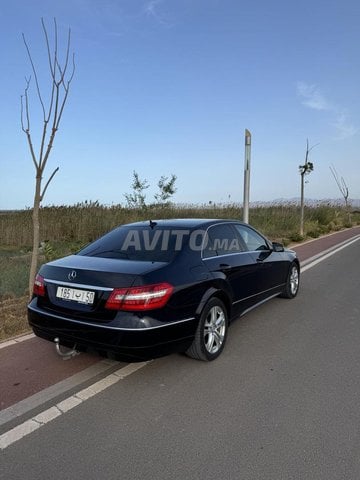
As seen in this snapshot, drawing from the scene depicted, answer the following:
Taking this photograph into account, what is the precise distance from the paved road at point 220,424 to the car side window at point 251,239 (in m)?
1.39

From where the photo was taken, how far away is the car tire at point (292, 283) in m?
6.72

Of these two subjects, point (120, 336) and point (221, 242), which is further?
point (221, 242)

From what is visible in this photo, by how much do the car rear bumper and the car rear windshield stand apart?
2.32 ft

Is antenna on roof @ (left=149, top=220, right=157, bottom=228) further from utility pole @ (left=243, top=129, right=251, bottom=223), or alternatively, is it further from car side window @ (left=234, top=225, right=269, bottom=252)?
utility pole @ (left=243, top=129, right=251, bottom=223)

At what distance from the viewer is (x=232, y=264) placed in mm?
4582

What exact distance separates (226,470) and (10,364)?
8.19 ft

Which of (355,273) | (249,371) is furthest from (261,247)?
(355,273)

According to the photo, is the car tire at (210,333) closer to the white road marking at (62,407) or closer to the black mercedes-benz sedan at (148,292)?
the black mercedes-benz sedan at (148,292)

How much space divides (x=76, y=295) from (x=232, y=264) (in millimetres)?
1889

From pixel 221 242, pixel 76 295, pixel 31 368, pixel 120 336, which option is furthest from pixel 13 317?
pixel 221 242

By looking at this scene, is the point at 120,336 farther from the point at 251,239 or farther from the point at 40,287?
the point at 251,239

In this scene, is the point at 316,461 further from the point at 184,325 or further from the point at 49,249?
the point at 49,249

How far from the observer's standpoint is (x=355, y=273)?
31.2 feet

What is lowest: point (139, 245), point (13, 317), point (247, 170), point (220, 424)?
point (220, 424)
